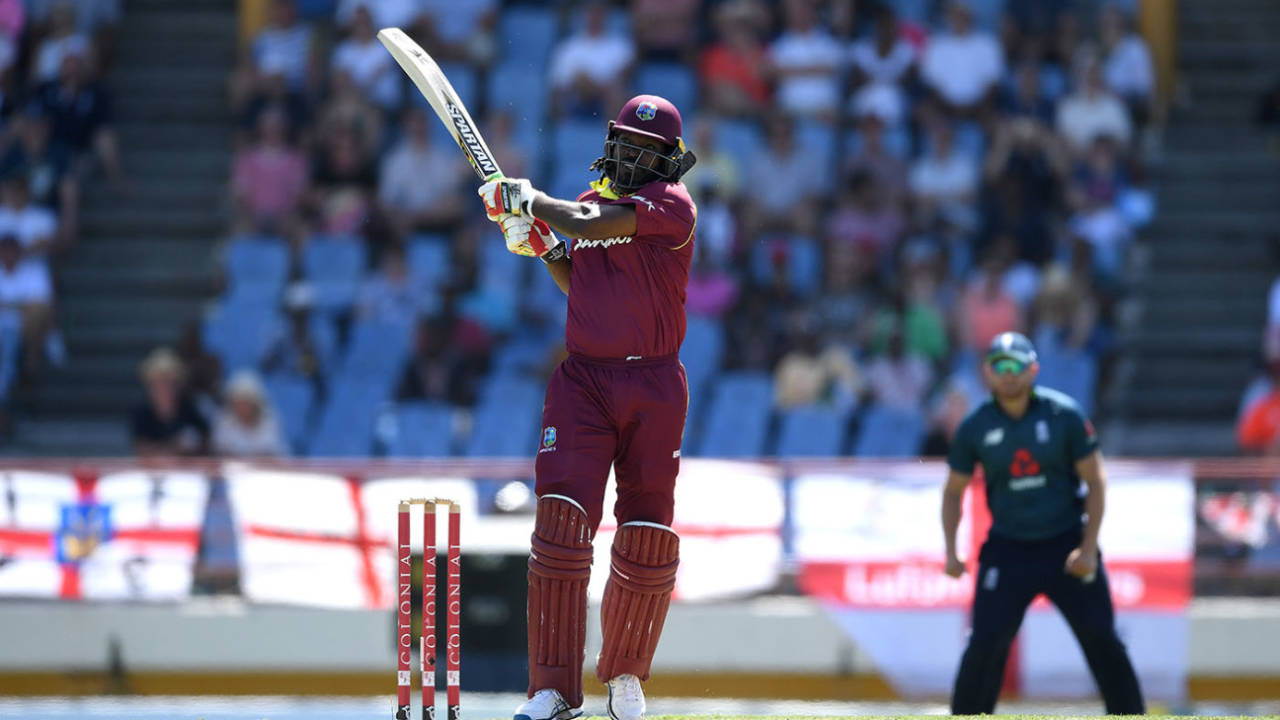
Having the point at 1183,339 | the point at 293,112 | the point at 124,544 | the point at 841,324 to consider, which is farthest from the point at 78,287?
the point at 1183,339

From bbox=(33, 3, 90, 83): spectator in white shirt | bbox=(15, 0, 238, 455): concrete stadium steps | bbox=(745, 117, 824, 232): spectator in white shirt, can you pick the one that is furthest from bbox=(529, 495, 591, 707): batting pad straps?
bbox=(33, 3, 90, 83): spectator in white shirt

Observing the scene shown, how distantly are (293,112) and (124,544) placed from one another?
5072 mm

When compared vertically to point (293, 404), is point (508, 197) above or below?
above

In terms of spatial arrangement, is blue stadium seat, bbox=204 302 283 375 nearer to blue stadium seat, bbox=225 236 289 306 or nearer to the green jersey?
blue stadium seat, bbox=225 236 289 306

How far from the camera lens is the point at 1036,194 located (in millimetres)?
13773

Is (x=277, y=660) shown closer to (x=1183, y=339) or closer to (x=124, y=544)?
(x=124, y=544)

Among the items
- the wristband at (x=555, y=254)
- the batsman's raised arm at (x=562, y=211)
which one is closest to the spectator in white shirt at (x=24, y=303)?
the wristband at (x=555, y=254)

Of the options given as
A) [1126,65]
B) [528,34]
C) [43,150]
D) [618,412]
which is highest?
[528,34]

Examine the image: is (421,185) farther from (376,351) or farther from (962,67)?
(962,67)

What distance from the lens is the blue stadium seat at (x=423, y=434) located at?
489 inches

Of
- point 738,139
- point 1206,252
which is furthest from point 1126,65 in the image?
point 738,139

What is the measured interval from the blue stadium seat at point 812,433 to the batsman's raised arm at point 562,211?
6.36 metres

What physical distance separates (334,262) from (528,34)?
2.54 metres

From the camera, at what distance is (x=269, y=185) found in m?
14.3
